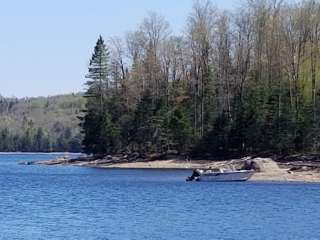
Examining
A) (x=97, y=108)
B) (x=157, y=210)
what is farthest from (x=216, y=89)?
(x=157, y=210)

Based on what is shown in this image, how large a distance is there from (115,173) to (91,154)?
29.9m

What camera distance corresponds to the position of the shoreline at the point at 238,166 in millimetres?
79000

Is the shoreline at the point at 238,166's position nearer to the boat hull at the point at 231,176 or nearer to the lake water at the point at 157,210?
the boat hull at the point at 231,176

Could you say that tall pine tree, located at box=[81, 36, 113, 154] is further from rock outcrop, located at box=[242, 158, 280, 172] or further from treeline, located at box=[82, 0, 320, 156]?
rock outcrop, located at box=[242, 158, 280, 172]

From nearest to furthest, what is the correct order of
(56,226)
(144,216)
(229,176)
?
(56,226), (144,216), (229,176)

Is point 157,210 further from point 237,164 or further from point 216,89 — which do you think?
point 216,89

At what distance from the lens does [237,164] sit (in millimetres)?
92375

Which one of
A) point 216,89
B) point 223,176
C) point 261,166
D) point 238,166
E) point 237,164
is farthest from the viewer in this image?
point 216,89

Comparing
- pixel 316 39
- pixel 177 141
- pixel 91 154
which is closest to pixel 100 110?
pixel 91 154

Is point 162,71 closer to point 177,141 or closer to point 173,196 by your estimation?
point 177,141

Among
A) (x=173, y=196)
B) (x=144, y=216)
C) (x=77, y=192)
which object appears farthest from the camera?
(x=77, y=192)

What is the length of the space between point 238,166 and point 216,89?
30.3 metres

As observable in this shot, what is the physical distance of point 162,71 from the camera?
124 meters

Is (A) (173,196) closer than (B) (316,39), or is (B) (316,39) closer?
(A) (173,196)
